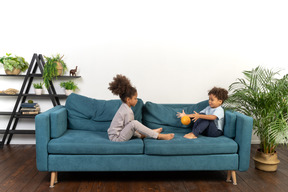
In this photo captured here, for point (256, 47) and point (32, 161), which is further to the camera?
point (256, 47)

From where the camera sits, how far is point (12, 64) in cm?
382

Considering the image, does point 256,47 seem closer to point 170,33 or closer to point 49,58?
point 170,33

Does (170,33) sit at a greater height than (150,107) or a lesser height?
greater

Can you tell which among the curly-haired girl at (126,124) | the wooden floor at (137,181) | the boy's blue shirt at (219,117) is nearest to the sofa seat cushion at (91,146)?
the curly-haired girl at (126,124)

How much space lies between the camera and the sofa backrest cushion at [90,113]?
10.7 ft

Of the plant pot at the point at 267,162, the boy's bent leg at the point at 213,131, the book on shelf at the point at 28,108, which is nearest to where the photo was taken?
the boy's bent leg at the point at 213,131

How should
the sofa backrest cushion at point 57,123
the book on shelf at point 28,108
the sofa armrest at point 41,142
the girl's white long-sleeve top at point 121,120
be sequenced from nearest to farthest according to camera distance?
the sofa armrest at point 41,142 < the sofa backrest cushion at point 57,123 < the girl's white long-sleeve top at point 121,120 < the book on shelf at point 28,108

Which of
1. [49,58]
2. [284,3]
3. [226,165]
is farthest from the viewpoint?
[284,3]

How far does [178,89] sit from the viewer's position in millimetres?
4176

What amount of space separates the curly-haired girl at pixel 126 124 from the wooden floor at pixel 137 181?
1.43 ft

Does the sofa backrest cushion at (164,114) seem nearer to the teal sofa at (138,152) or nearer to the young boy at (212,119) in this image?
the young boy at (212,119)

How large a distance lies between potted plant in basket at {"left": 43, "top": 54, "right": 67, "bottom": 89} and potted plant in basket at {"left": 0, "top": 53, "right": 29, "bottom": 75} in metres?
0.38

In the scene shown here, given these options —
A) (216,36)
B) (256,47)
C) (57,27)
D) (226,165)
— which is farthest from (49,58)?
(256,47)

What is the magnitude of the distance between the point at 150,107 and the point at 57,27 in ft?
6.21
